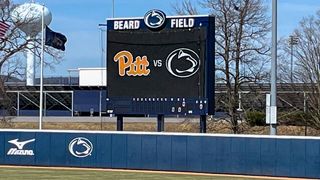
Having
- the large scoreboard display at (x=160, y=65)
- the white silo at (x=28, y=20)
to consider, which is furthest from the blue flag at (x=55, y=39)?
the large scoreboard display at (x=160, y=65)

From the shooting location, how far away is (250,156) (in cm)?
2472

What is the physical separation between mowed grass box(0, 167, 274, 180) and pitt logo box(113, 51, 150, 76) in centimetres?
406

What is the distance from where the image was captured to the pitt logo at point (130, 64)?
26.9 metres

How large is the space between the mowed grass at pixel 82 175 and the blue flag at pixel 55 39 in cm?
1303

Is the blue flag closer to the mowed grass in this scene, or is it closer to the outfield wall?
the outfield wall

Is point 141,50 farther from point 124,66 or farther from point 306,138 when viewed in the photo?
point 306,138

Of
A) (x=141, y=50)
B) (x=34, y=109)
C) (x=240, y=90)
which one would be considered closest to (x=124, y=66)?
(x=141, y=50)

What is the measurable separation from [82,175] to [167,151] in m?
3.84

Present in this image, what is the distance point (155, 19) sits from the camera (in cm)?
2675

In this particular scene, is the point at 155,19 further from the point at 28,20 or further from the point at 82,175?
the point at 28,20

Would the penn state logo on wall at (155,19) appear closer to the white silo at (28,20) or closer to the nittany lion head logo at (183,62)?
the nittany lion head logo at (183,62)

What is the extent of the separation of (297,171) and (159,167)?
5313mm

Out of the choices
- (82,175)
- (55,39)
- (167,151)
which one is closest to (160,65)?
(167,151)

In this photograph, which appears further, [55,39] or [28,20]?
[28,20]
